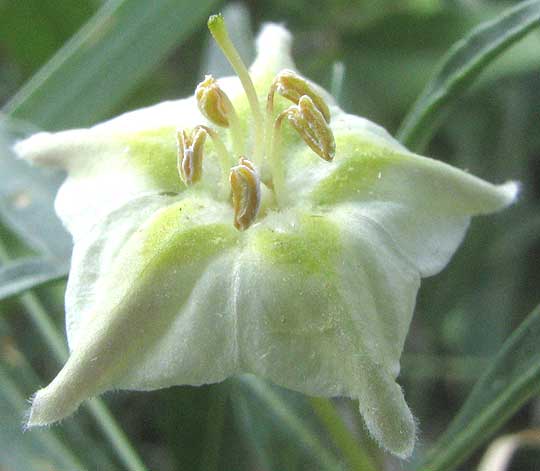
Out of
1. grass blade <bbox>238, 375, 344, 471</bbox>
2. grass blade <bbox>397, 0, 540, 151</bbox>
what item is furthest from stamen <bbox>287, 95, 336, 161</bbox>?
grass blade <bbox>238, 375, 344, 471</bbox>

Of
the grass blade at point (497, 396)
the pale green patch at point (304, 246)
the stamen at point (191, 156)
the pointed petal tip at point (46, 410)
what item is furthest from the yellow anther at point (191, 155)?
the grass blade at point (497, 396)

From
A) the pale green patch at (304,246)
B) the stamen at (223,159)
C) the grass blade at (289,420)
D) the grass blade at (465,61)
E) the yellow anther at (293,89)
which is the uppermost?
the yellow anther at (293,89)

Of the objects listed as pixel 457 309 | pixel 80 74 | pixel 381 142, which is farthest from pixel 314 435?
pixel 80 74

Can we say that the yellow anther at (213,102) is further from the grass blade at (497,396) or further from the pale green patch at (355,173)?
the grass blade at (497,396)

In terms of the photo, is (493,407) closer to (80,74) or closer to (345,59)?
(80,74)

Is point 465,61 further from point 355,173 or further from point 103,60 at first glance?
point 103,60

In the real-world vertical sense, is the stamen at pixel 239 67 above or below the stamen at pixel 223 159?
above

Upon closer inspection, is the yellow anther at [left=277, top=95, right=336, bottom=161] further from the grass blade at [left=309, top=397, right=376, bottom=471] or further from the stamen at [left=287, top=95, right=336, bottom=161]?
the grass blade at [left=309, top=397, right=376, bottom=471]
